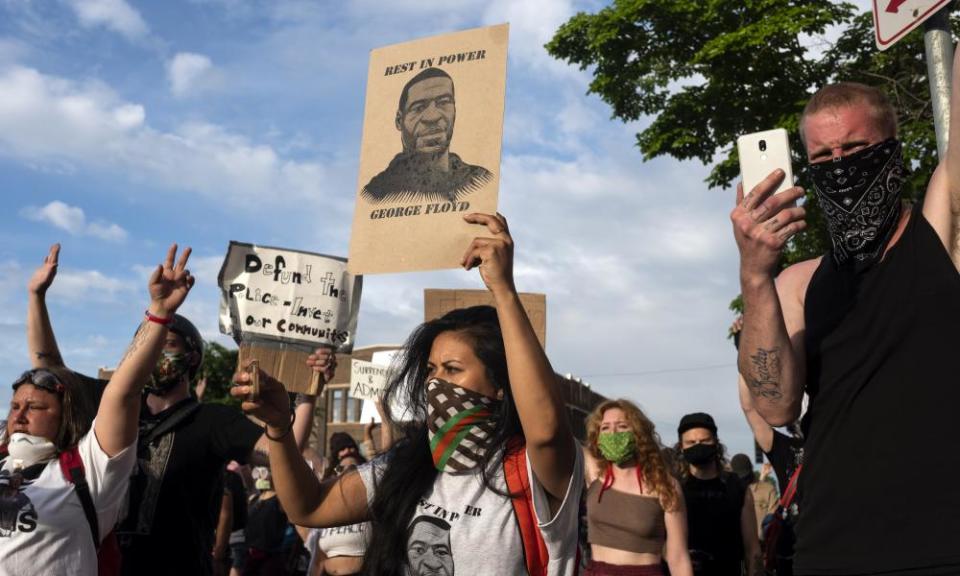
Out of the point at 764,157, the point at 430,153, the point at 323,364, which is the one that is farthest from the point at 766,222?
the point at 323,364

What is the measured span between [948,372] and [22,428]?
328 centimetres

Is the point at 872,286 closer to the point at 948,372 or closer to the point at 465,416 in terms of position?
the point at 948,372

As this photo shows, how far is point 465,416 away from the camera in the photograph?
114 inches

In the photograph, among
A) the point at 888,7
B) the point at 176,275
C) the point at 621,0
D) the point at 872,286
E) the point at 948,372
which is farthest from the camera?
the point at 621,0

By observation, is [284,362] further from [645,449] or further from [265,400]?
[645,449]

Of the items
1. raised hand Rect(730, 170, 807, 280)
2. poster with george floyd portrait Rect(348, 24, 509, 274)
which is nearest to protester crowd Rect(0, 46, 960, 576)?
raised hand Rect(730, 170, 807, 280)

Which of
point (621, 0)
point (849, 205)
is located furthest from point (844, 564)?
point (621, 0)

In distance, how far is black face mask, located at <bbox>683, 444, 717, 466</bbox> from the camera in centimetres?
680

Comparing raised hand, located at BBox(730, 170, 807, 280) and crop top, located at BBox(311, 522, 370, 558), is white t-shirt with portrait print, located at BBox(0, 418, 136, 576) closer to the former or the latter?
raised hand, located at BBox(730, 170, 807, 280)

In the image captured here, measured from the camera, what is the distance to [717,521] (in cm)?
664

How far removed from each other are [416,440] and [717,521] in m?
4.01

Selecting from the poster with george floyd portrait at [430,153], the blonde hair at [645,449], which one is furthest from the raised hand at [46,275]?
the blonde hair at [645,449]

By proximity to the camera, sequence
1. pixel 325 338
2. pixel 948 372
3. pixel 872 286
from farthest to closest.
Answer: pixel 325 338, pixel 872 286, pixel 948 372

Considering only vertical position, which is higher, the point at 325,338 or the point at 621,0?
the point at 621,0
